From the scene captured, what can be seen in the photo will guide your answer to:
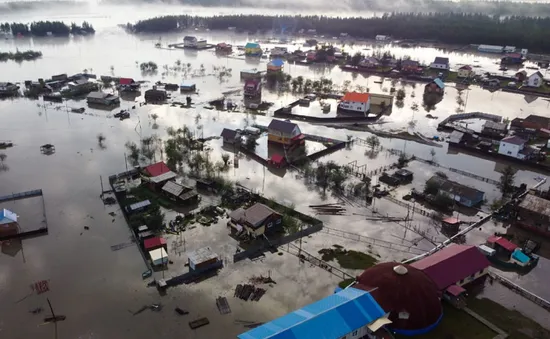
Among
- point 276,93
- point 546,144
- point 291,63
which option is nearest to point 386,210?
point 546,144

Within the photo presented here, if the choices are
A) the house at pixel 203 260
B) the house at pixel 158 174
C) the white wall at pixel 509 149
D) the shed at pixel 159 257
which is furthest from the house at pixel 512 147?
the shed at pixel 159 257

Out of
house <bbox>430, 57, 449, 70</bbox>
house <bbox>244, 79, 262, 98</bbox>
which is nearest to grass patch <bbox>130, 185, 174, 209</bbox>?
house <bbox>244, 79, 262, 98</bbox>

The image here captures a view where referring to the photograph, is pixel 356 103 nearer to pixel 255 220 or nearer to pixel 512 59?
pixel 255 220

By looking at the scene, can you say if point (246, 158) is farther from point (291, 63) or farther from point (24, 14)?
point (24, 14)

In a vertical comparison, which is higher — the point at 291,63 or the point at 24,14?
the point at 24,14

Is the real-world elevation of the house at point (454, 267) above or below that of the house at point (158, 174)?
below

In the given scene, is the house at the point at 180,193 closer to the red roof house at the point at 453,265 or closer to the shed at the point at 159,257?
the shed at the point at 159,257

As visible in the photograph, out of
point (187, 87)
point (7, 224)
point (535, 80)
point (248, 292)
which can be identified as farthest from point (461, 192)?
point (535, 80)
